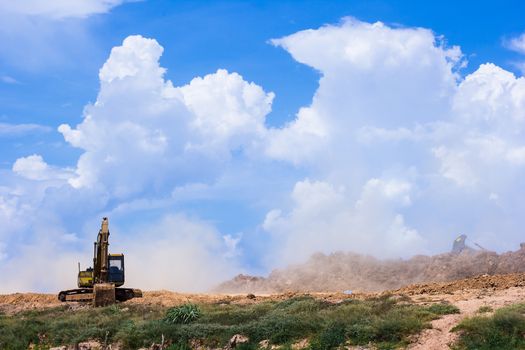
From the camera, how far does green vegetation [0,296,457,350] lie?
22.1 metres

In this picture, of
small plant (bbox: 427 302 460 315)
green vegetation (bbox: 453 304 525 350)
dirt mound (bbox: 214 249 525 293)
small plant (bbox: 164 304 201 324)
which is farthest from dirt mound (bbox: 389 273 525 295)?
dirt mound (bbox: 214 249 525 293)

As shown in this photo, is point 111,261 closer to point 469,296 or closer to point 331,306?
point 331,306

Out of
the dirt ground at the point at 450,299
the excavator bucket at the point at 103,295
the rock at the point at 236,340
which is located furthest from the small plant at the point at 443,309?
the excavator bucket at the point at 103,295

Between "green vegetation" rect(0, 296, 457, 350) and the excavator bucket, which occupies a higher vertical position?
the excavator bucket

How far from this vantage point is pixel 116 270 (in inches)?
1581

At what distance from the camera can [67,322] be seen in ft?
96.9

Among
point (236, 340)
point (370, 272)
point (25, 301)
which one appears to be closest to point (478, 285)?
point (236, 340)

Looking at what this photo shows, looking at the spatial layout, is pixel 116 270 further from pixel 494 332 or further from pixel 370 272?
pixel 494 332

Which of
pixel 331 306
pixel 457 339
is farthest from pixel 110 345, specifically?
pixel 457 339

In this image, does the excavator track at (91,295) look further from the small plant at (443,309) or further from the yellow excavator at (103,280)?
the small plant at (443,309)

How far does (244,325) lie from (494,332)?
9.17 meters

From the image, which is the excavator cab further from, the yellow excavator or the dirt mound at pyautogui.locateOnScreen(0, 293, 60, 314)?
the dirt mound at pyautogui.locateOnScreen(0, 293, 60, 314)

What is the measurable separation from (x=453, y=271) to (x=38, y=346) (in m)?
32.4

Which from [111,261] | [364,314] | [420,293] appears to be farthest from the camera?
[111,261]
